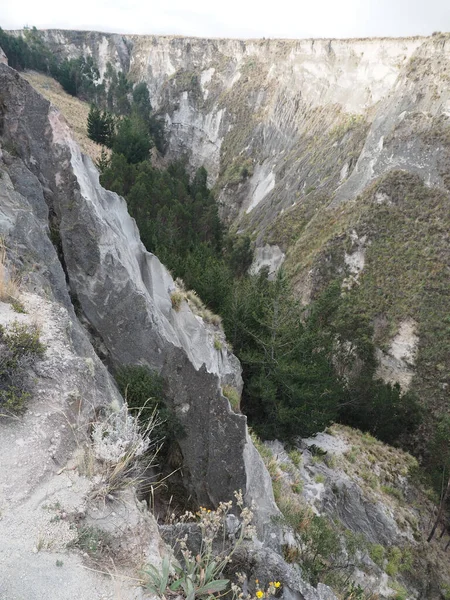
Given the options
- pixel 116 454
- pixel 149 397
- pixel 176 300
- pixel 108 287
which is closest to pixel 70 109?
pixel 176 300

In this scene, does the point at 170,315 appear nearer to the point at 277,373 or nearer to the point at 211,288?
the point at 277,373

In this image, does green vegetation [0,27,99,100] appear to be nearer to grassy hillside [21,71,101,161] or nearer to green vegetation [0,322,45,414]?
grassy hillside [21,71,101,161]

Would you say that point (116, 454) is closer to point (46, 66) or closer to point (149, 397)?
point (149, 397)

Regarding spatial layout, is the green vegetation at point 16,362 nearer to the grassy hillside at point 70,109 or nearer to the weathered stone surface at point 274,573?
the weathered stone surface at point 274,573

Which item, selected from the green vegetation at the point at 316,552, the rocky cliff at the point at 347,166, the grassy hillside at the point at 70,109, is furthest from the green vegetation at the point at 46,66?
the green vegetation at the point at 316,552

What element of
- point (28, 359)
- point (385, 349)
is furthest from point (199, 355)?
point (385, 349)

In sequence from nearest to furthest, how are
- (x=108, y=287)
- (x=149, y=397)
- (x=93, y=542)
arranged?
(x=93, y=542)
(x=149, y=397)
(x=108, y=287)

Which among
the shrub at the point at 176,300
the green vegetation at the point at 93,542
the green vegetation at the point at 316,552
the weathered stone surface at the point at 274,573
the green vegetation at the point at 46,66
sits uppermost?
the green vegetation at the point at 46,66
